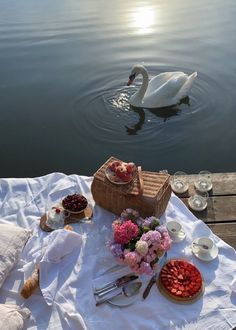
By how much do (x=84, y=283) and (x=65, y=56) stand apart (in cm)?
594

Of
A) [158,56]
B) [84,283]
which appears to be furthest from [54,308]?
[158,56]

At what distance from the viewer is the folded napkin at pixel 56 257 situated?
278 cm

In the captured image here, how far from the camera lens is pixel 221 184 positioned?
13.0ft

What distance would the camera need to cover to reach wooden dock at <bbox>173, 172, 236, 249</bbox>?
3.48 metres

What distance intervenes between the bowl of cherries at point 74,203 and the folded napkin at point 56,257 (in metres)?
0.28

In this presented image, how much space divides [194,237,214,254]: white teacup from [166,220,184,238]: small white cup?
0.57 feet

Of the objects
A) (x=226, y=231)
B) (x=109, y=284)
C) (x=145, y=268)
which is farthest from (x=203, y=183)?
(x=109, y=284)

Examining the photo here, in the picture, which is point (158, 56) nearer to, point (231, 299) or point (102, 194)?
point (102, 194)

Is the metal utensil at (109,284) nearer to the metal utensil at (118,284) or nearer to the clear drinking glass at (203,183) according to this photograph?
the metal utensil at (118,284)

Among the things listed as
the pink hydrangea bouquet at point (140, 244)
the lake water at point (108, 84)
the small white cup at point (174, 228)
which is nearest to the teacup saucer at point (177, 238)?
the small white cup at point (174, 228)

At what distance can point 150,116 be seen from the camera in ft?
20.7

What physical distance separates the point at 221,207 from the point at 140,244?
1.28 metres

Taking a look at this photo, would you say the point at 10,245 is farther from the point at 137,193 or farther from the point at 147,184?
the point at 147,184

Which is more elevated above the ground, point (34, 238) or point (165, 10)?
point (165, 10)
